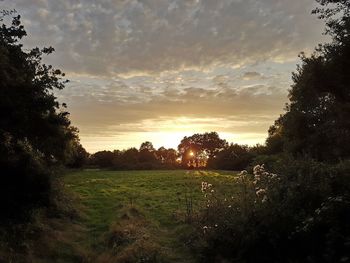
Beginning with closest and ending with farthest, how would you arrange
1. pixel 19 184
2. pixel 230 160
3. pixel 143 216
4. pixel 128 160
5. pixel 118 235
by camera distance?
pixel 19 184 < pixel 118 235 < pixel 143 216 < pixel 230 160 < pixel 128 160

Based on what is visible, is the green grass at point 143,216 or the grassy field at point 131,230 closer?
the grassy field at point 131,230

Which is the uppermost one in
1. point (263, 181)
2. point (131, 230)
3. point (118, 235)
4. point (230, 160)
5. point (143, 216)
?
point (230, 160)

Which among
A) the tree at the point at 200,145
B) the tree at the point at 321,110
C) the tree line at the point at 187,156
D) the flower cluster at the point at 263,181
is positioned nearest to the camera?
the flower cluster at the point at 263,181

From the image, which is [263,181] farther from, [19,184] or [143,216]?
[143,216]

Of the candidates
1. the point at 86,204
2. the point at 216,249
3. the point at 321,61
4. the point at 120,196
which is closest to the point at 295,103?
the point at 321,61

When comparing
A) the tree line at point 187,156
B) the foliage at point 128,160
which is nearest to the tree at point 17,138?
the tree line at point 187,156

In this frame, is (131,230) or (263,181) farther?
(131,230)

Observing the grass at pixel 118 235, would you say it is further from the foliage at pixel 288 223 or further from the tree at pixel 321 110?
the tree at pixel 321 110

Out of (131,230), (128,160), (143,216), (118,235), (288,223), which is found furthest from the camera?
(128,160)

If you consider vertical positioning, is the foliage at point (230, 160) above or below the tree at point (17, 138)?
above

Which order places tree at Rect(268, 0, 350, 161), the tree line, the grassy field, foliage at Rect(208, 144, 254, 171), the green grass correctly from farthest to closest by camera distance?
the tree line → foliage at Rect(208, 144, 254, 171) → tree at Rect(268, 0, 350, 161) → the green grass → the grassy field

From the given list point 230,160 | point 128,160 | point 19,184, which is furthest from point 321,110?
point 128,160

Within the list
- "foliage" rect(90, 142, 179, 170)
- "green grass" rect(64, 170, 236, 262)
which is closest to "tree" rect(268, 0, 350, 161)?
Result: "green grass" rect(64, 170, 236, 262)

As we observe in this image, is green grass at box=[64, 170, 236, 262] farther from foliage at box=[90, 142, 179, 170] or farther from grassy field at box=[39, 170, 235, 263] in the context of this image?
foliage at box=[90, 142, 179, 170]
